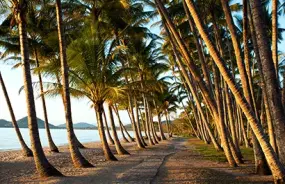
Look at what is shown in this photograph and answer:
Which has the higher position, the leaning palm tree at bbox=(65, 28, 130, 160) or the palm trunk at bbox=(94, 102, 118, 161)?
the leaning palm tree at bbox=(65, 28, 130, 160)

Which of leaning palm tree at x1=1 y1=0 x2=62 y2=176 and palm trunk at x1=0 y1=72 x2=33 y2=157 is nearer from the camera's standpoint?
leaning palm tree at x1=1 y1=0 x2=62 y2=176

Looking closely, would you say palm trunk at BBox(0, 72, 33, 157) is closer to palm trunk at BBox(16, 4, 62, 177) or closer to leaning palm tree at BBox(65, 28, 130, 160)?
leaning palm tree at BBox(65, 28, 130, 160)

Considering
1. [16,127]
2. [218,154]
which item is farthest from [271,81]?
[16,127]

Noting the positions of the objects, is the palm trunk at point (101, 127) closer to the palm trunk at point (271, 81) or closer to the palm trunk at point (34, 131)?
the palm trunk at point (34, 131)

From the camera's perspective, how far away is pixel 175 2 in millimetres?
16500

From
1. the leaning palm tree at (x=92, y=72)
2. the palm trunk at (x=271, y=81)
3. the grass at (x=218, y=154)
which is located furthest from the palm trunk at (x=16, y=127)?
the palm trunk at (x=271, y=81)

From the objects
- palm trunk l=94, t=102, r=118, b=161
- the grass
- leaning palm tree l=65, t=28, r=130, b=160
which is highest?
leaning palm tree l=65, t=28, r=130, b=160

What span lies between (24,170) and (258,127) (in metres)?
9.58

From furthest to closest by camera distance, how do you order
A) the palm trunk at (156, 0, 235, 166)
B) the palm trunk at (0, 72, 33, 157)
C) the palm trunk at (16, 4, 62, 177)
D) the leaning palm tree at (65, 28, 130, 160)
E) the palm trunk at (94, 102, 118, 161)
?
the palm trunk at (0, 72, 33, 157) → the palm trunk at (94, 102, 118, 161) → the leaning palm tree at (65, 28, 130, 160) → the palm trunk at (156, 0, 235, 166) → the palm trunk at (16, 4, 62, 177)

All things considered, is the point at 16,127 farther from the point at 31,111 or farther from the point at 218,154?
the point at 218,154

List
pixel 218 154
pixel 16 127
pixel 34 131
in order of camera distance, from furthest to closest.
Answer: pixel 16 127 < pixel 218 154 < pixel 34 131

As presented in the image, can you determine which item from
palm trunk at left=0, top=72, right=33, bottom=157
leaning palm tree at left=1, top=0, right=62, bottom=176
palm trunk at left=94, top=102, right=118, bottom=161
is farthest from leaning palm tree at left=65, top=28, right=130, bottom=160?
palm trunk at left=0, top=72, right=33, bottom=157

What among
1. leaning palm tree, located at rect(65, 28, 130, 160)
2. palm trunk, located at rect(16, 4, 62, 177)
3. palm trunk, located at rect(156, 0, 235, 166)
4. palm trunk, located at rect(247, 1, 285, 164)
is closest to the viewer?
palm trunk, located at rect(247, 1, 285, 164)

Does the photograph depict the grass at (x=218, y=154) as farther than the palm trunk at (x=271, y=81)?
Yes
